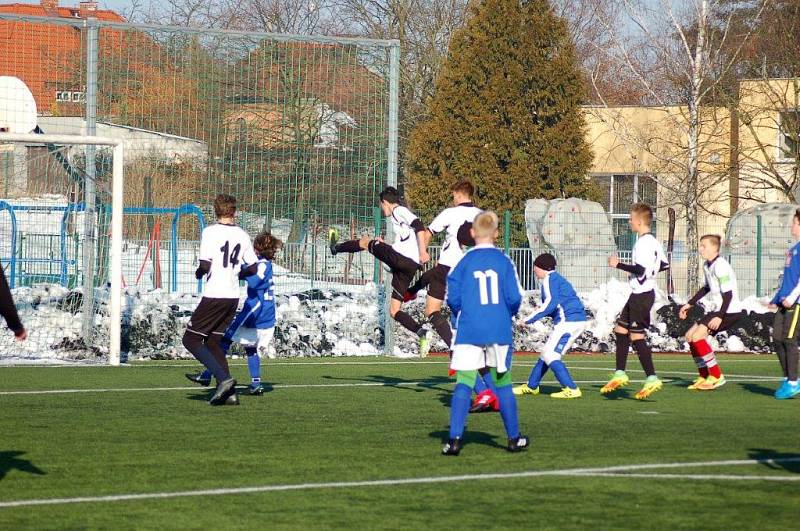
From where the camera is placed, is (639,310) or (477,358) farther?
(639,310)

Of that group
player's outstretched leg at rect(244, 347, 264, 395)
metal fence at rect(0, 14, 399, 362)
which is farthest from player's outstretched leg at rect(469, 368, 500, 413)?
metal fence at rect(0, 14, 399, 362)

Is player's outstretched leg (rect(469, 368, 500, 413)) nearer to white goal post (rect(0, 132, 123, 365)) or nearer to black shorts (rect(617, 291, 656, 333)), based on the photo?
black shorts (rect(617, 291, 656, 333))

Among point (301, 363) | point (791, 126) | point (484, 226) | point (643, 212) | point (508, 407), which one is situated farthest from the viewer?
point (791, 126)

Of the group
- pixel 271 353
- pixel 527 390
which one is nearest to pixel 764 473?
pixel 527 390

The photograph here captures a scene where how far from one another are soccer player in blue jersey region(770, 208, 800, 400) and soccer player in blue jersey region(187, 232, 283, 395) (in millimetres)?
5353

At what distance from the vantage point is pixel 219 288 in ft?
38.3

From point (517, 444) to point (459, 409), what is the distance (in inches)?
22.0

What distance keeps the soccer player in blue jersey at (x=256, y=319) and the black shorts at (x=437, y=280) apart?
189 centimetres

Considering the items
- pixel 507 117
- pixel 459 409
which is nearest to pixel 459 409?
pixel 459 409

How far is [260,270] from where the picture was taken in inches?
521

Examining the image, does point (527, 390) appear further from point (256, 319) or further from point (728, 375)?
point (728, 375)

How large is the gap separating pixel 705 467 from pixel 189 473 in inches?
131

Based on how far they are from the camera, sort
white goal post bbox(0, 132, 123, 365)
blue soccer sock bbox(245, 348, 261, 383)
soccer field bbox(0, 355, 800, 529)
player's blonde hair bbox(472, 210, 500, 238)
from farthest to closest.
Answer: white goal post bbox(0, 132, 123, 365) → blue soccer sock bbox(245, 348, 261, 383) → player's blonde hair bbox(472, 210, 500, 238) → soccer field bbox(0, 355, 800, 529)

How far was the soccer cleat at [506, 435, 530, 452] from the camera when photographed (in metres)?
8.59
